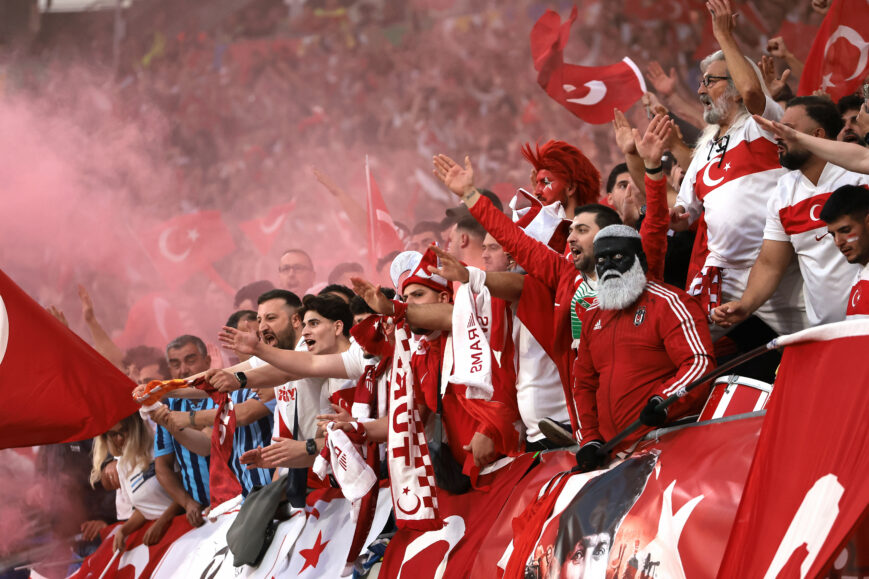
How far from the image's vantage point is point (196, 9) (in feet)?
45.8

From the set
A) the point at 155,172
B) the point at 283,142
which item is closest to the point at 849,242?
the point at 283,142

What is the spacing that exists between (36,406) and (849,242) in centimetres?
425

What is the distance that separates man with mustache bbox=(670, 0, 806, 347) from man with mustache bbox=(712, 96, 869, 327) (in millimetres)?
187

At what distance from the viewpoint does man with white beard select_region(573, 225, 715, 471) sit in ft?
12.5

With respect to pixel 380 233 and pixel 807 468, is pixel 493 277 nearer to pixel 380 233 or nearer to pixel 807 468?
pixel 807 468

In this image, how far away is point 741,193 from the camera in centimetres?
436

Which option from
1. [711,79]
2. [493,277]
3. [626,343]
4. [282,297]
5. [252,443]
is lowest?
[252,443]

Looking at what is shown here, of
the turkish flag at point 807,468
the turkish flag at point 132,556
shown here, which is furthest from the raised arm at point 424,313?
the turkish flag at point 132,556

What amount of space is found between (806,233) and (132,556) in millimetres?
4866

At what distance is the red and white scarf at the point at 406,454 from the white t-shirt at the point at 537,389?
48cm

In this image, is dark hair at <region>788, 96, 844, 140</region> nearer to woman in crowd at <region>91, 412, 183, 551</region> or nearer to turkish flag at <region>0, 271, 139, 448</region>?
turkish flag at <region>0, 271, 139, 448</region>

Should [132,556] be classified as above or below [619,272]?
below

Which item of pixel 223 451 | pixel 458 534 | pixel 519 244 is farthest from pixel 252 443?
pixel 519 244

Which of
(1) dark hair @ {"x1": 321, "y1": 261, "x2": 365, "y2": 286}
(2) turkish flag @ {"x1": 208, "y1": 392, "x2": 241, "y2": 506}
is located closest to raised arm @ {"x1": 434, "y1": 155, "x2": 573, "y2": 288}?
(2) turkish flag @ {"x1": 208, "y1": 392, "x2": 241, "y2": 506}
